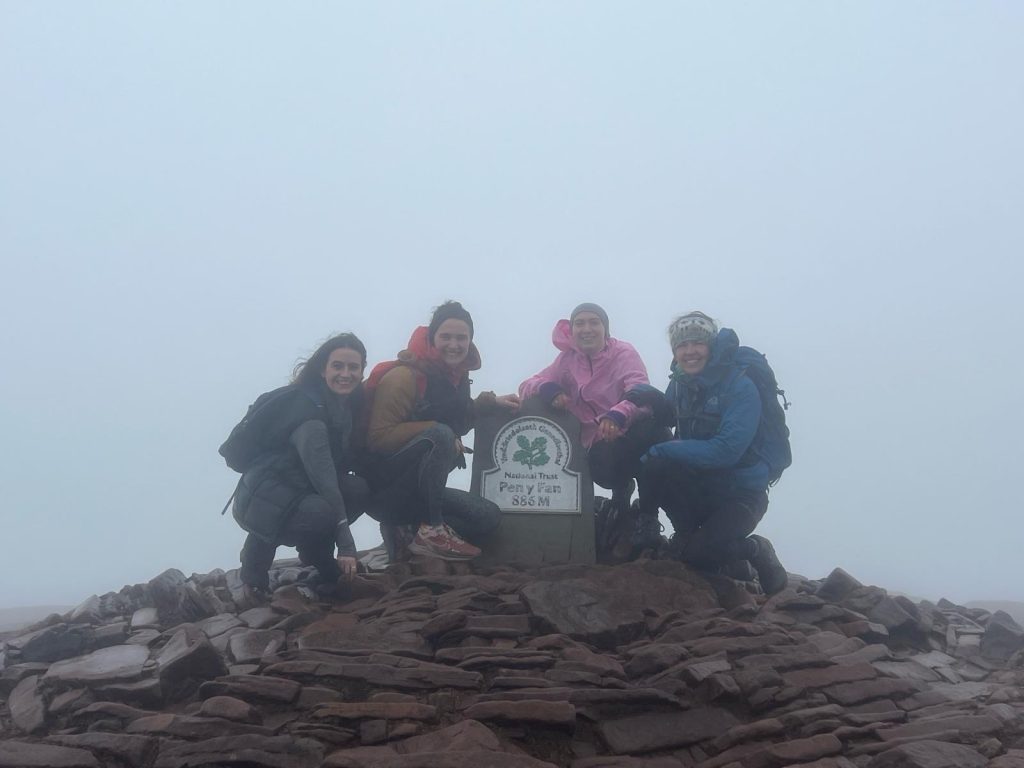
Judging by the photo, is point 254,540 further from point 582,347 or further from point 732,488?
point 732,488

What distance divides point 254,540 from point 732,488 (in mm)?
4173

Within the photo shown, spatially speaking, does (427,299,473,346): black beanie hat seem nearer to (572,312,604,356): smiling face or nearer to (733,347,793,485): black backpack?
(572,312,604,356): smiling face

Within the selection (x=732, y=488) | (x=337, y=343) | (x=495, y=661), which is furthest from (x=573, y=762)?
(x=337, y=343)

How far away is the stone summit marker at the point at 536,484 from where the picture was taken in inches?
348

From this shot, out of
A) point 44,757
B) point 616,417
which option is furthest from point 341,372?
point 44,757

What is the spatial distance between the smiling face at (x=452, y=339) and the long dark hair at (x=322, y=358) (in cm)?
79

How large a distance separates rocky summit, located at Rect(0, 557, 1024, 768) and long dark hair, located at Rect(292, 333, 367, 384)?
1.79 meters

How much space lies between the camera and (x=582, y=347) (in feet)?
30.3

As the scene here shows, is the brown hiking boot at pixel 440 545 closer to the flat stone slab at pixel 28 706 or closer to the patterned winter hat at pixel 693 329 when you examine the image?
the patterned winter hat at pixel 693 329

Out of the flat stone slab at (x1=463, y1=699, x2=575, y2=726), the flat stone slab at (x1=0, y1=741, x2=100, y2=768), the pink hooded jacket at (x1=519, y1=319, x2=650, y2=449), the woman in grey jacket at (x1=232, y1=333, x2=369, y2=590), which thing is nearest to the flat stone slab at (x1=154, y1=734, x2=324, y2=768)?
the flat stone slab at (x1=0, y1=741, x2=100, y2=768)

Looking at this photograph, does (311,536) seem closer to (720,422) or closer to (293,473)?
(293,473)

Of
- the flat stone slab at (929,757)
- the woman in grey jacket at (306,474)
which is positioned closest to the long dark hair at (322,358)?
the woman in grey jacket at (306,474)

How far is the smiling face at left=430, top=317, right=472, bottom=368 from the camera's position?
28.5 ft

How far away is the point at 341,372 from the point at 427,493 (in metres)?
1.37
